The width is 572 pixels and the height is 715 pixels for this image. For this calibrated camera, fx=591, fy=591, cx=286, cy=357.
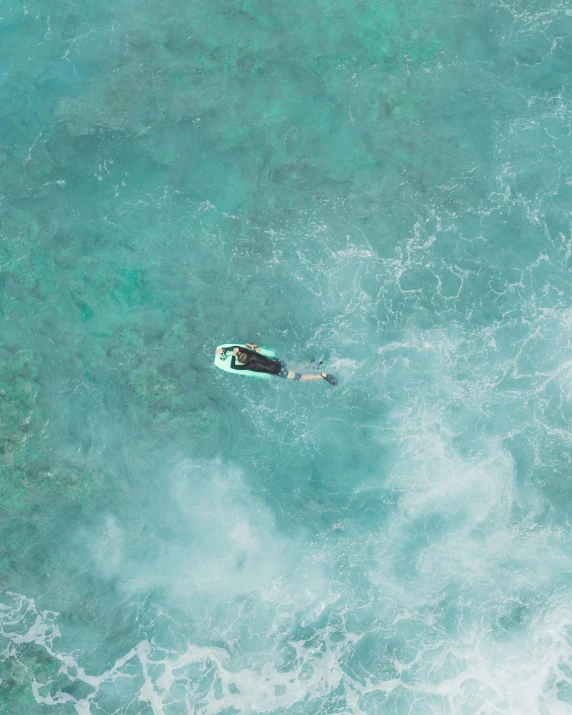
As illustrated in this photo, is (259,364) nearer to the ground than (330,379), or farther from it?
farther from it

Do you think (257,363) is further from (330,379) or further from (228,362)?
(330,379)

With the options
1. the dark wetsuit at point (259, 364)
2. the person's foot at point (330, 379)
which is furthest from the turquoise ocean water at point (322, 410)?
the dark wetsuit at point (259, 364)

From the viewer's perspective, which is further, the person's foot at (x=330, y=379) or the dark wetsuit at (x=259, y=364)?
the person's foot at (x=330, y=379)

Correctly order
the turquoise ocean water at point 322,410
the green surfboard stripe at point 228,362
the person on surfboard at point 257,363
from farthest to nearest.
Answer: the turquoise ocean water at point 322,410
the green surfboard stripe at point 228,362
the person on surfboard at point 257,363

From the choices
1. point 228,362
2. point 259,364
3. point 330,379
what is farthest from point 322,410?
point 228,362

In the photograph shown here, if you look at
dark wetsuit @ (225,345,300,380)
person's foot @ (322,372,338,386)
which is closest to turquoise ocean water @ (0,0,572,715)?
person's foot @ (322,372,338,386)

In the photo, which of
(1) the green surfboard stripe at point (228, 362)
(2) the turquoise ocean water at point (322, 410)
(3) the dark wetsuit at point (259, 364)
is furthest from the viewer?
(2) the turquoise ocean water at point (322, 410)

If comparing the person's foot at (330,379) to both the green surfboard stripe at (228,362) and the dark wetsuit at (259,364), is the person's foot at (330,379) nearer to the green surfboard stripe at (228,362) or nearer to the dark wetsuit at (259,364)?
the dark wetsuit at (259,364)

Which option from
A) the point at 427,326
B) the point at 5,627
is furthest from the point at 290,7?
the point at 5,627

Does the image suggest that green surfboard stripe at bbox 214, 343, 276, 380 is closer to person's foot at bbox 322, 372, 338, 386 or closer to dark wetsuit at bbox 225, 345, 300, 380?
dark wetsuit at bbox 225, 345, 300, 380
